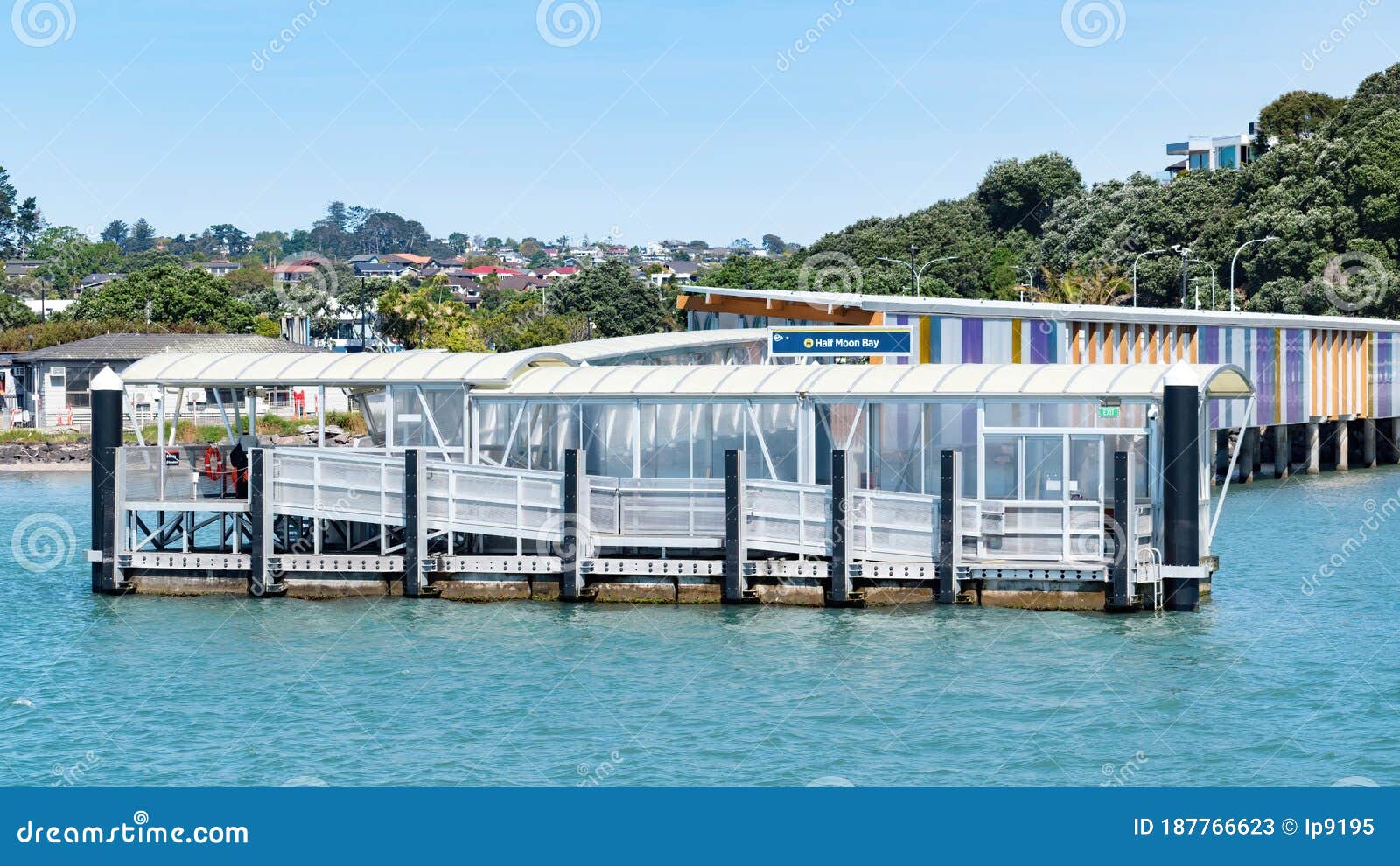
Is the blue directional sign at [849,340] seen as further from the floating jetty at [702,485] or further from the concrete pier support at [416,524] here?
the concrete pier support at [416,524]

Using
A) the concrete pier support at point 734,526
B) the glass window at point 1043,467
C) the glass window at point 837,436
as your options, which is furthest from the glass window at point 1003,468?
the concrete pier support at point 734,526

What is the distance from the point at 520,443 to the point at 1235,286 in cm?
7923

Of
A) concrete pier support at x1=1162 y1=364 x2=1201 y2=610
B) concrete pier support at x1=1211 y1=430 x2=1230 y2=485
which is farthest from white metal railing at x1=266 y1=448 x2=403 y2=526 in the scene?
concrete pier support at x1=1211 y1=430 x2=1230 y2=485

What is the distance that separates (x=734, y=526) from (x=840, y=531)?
1.93m

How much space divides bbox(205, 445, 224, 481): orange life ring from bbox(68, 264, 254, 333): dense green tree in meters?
84.9

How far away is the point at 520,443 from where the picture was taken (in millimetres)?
35656

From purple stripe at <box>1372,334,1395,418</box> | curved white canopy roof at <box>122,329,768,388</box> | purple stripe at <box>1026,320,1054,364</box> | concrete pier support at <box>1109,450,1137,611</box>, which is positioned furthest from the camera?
purple stripe at <box>1372,334,1395,418</box>

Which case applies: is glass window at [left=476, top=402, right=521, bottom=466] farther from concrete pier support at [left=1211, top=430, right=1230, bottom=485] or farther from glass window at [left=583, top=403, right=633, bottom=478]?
concrete pier support at [left=1211, top=430, right=1230, bottom=485]

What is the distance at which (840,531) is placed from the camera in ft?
104

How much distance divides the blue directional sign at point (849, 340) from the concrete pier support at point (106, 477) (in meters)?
14.8

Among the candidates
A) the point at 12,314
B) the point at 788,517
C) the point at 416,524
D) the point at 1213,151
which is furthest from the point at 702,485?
the point at 1213,151

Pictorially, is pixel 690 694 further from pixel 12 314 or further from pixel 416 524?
pixel 12 314

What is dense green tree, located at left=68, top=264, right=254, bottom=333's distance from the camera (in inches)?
4707

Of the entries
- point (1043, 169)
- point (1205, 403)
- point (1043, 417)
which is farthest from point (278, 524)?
point (1043, 169)
